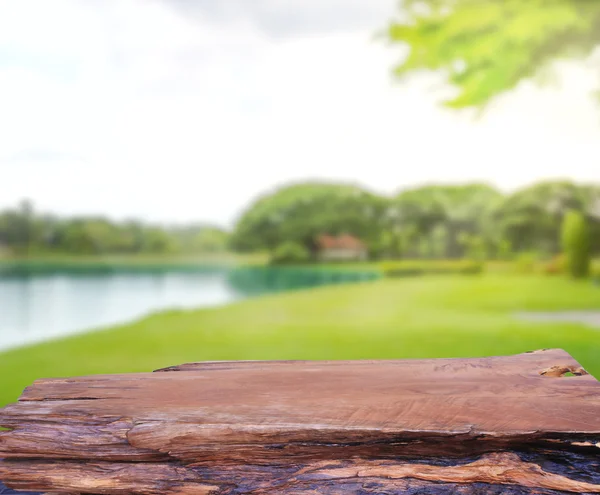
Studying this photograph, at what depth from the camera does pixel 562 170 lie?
11.3 ft

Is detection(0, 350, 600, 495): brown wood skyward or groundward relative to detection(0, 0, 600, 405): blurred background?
groundward

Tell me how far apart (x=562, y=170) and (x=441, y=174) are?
0.79 meters

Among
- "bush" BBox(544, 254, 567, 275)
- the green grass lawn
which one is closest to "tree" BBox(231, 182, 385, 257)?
the green grass lawn

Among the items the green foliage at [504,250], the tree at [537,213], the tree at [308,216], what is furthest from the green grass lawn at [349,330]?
the tree at [308,216]

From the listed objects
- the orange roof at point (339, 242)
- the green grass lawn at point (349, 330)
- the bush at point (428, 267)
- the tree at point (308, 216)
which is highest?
the tree at point (308, 216)

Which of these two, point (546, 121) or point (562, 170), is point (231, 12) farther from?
point (562, 170)

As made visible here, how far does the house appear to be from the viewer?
3654 mm

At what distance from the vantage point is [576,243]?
3.49m

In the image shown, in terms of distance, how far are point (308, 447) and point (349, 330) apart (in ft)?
7.43

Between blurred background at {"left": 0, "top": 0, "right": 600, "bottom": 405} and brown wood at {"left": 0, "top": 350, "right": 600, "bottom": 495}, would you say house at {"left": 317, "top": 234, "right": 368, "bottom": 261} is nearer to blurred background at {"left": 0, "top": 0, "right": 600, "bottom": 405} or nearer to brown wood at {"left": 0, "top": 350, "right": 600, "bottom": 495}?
blurred background at {"left": 0, "top": 0, "right": 600, "bottom": 405}

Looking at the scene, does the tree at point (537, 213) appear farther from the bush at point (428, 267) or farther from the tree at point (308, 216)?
the tree at point (308, 216)

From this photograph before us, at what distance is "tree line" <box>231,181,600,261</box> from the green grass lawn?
0.75 ft

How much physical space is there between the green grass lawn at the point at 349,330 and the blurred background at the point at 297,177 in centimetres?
2

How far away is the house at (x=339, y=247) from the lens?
365cm
